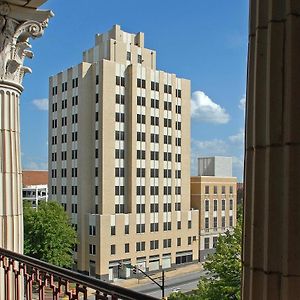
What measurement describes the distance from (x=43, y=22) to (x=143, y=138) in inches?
985

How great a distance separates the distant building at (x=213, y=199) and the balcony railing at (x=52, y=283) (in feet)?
97.3

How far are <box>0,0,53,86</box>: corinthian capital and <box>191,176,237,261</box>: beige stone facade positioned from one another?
29388 millimetres

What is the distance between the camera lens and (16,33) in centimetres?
324

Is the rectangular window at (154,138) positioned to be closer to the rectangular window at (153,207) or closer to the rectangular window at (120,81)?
the rectangular window at (120,81)

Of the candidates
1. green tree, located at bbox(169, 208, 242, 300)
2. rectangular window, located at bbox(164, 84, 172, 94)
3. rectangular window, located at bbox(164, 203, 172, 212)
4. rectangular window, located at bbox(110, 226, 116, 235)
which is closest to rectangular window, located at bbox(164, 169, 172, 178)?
rectangular window, located at bbox(164, 203, 172, 212)

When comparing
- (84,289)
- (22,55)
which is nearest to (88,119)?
(22,55)

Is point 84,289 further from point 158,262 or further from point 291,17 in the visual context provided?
point 158,262

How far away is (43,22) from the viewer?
11.0 ft

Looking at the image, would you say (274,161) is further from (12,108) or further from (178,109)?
(178,109)

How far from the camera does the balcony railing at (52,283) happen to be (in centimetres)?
160

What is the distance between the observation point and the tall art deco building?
86.8 feet

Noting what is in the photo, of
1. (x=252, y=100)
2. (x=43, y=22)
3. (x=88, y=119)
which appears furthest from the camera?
(x=88, y=119)

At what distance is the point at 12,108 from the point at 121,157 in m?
24.2

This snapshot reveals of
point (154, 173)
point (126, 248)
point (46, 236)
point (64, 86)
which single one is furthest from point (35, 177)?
point (46, 236)
